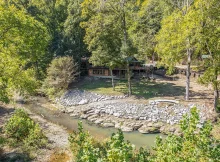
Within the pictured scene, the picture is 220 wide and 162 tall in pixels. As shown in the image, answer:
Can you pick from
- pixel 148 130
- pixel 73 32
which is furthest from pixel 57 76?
pixel 148 130

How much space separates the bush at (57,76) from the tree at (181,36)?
1214 centimetres

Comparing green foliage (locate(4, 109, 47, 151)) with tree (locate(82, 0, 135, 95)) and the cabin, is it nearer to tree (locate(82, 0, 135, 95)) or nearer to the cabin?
tree (locate(82, 0, 135, 95))

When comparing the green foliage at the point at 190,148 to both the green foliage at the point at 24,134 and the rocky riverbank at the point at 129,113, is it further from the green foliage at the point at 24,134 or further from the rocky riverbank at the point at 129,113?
the green foliage at the point at 24,134

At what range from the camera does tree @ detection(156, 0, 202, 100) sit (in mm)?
17441

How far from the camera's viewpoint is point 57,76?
2731cm

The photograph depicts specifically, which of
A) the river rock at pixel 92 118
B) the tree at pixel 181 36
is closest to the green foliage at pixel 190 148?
the tree at pixel 181 36

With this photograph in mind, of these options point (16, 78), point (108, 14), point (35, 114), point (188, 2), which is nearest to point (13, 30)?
point (16, 78)

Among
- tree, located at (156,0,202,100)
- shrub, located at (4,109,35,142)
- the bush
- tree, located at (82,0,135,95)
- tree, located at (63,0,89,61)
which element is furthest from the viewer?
tree, located at (63,0,89,61)

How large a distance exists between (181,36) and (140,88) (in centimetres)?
1011

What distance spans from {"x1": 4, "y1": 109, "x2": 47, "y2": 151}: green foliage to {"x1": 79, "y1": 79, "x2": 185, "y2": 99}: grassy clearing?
12.5 meters

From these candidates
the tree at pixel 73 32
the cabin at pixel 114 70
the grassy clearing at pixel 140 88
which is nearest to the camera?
the grassy clearing at pixel 140 88

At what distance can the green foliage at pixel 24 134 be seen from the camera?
45.8ft

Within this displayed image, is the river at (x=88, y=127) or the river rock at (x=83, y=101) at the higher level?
the river rock at (x=83, y=101)

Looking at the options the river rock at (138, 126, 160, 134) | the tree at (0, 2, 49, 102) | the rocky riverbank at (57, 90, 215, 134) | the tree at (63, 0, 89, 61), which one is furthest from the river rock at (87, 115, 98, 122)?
the tree at (63, 0, 89, 61)
